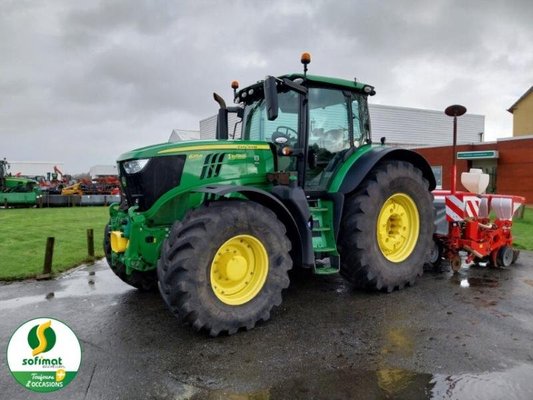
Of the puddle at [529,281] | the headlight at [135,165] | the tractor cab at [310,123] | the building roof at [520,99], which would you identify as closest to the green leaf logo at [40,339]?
the headlight at [135,165]

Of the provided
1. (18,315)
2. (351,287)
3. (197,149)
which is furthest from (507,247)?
(18,315)

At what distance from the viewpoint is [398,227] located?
18.6 feet

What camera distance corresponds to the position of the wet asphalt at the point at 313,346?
9.88 feet

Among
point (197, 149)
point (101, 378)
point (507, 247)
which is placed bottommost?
point (101, 378)

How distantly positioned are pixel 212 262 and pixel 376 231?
2297mm

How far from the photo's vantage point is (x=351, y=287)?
5.57 metres

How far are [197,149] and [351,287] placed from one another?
279cm

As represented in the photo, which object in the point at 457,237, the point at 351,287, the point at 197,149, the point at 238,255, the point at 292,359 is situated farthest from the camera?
the point at 457,237

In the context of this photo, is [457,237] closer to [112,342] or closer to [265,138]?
[265,138]

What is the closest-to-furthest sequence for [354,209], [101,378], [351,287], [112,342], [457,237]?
[101,378] → [112,342] → [354,209] → [351,287] → [457,237]

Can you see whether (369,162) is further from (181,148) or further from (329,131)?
(181,148)

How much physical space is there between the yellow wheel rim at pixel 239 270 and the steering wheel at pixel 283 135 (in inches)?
56.5

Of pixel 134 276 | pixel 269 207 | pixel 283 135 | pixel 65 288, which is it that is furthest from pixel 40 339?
pixel 283 135

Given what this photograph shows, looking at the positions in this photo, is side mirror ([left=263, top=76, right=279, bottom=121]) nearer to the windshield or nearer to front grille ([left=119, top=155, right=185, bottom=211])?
the windshield
